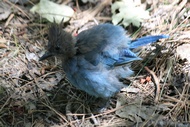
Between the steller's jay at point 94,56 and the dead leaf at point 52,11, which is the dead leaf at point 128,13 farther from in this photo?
the steller's jay at point 94,56

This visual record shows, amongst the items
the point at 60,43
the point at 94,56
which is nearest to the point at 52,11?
the point at 60,43

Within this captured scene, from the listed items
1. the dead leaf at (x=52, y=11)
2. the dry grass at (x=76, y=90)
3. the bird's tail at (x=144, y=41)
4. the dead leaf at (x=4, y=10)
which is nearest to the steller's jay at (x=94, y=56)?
the bird's tail at (x=144, y=41)

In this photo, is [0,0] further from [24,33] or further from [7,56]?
[7,56]

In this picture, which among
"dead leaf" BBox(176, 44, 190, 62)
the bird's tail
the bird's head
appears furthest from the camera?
"dead leaf" BBox(176, 44, 190, 62)

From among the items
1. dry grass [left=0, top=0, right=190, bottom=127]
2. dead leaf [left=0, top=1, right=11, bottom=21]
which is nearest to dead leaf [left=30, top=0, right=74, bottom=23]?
dry grass [left=0, top=0, right=190, bottom=127]

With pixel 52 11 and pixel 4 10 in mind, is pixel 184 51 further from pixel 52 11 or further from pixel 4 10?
pixel 4 10

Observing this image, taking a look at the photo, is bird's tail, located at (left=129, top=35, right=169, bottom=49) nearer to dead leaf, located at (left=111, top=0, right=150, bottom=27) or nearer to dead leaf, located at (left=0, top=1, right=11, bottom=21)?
dead leaf, located at (left=111, top=0, right=150, bottom=27)
